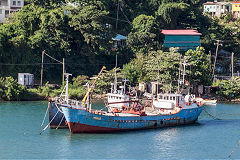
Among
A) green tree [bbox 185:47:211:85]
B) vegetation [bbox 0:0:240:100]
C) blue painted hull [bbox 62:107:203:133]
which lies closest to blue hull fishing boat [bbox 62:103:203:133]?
blue painted hull [bbox 62:107:203:133]

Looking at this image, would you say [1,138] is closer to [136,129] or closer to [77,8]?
[136,129]

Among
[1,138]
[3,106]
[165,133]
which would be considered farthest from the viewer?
[3,106]

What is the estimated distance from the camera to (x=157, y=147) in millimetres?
65438

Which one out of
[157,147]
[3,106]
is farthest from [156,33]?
[157,147]

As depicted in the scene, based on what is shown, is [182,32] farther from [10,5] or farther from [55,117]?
[55,117]

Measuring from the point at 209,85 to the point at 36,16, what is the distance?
35.4m

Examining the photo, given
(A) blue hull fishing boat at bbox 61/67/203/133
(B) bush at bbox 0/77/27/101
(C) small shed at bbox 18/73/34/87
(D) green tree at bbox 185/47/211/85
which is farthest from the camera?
(D) green tree at bbox 185/47/211/85

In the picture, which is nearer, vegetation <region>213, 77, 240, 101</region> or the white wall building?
vegetation <region>213, 77, 240, 101</region>

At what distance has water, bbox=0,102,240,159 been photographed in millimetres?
61844

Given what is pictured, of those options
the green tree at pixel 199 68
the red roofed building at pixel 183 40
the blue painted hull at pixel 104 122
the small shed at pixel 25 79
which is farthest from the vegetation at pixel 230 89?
the small shed at pixel 25 79

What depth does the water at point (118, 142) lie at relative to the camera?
61844 millimetres

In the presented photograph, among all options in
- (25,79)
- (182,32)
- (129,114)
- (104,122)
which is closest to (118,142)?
(104,122)

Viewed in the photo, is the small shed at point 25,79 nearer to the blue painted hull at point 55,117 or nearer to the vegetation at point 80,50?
the vegetation at point 80,50

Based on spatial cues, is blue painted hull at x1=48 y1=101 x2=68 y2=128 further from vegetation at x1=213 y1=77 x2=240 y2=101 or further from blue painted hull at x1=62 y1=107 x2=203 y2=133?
vegetation at x1=213 y1=77 x2=240 y2=101
